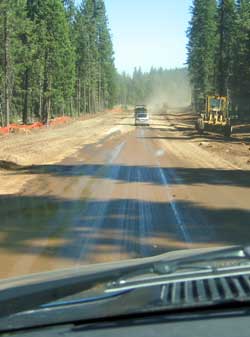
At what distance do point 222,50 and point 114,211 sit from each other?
56.4 meters

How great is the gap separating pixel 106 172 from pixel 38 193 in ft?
14.9

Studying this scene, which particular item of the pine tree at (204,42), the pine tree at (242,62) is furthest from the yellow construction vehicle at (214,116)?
the pine tree at (204,42)

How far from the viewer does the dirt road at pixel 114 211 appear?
8133mm

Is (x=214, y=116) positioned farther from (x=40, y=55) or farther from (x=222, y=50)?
(x=40, y=55)

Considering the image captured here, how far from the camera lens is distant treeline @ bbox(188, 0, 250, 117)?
204 feet

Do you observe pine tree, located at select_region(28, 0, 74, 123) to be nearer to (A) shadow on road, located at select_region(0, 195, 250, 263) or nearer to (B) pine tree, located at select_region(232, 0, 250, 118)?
(B) pine tree, located at select_region(232, 0, 250, 118)

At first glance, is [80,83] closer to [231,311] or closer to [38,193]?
[38,193]

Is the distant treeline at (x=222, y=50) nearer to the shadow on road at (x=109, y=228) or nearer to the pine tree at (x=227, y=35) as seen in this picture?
the pine tree at (x=227, y=35)

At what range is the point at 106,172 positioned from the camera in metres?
18.4

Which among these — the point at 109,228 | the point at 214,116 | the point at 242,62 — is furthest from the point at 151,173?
the point at 242,62

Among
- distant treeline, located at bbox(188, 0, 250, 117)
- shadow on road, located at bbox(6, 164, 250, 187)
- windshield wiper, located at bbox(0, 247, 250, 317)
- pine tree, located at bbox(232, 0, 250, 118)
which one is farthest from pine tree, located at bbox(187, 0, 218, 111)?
windshield wiper, located at bbox(0, 247, 250, 317)

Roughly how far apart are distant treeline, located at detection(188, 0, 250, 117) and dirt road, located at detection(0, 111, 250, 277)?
37.8m

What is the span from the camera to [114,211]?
11.3m

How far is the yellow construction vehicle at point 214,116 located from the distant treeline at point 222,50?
28.6 ft
